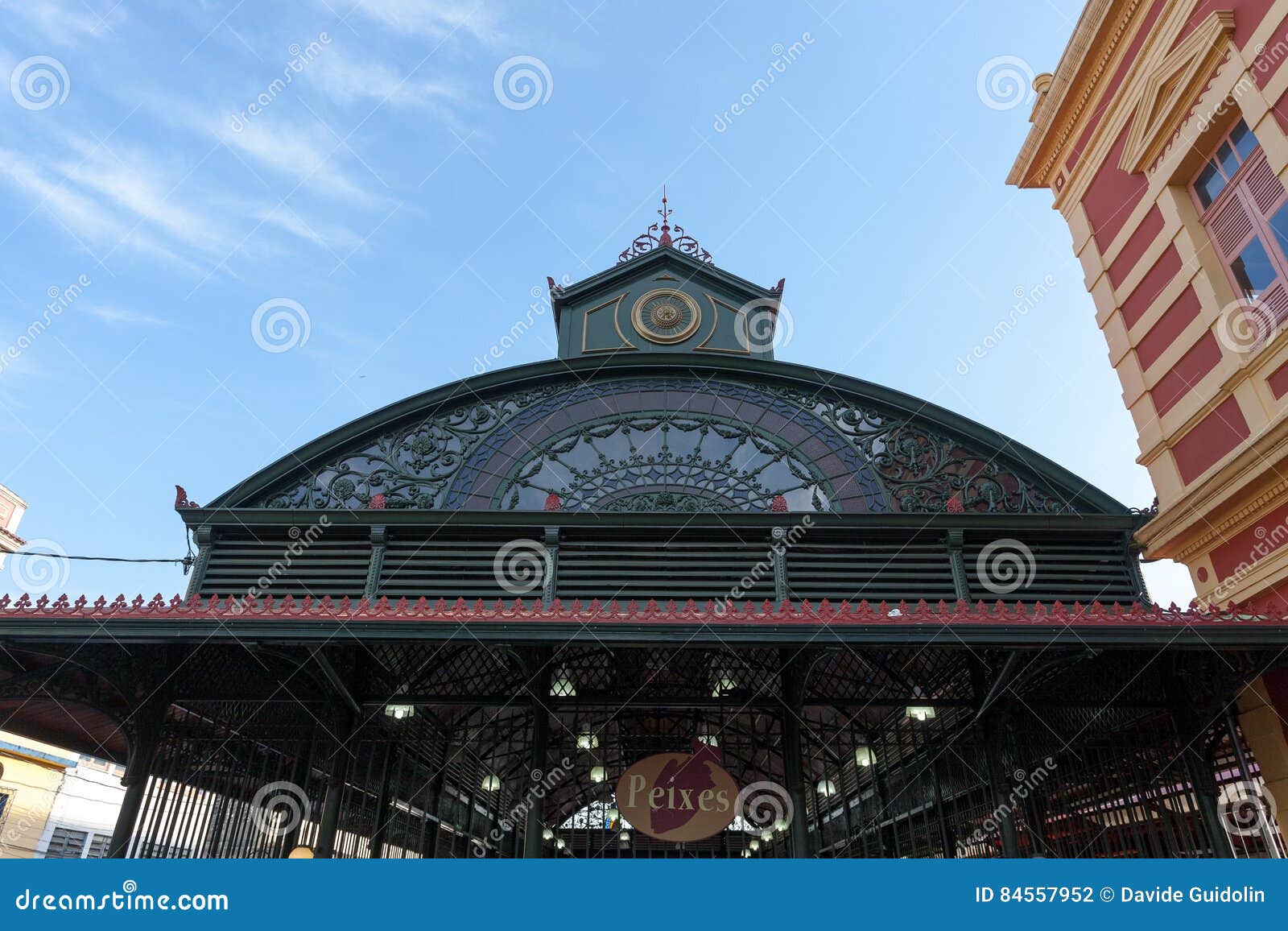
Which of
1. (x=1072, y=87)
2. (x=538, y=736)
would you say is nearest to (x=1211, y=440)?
(x=1072, y=87)

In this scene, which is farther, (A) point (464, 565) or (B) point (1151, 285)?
(B) point (1151, 285)


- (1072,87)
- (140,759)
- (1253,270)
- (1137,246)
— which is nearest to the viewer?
(140,759)

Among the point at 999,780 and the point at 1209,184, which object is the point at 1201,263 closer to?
the point at 1209,184

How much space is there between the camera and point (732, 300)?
15344mm

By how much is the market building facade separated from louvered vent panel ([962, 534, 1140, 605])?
0.04 m

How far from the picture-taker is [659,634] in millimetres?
8031

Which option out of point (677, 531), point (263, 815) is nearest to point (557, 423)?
point (677, 531)

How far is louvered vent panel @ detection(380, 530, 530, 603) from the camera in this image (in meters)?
11.3

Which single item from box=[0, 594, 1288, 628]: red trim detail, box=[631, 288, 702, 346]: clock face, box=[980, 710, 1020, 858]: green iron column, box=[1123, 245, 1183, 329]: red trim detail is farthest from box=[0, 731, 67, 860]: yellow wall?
box=[1123, 245, 1183, 329]: red trim detail

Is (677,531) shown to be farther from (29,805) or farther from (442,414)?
(29,805)

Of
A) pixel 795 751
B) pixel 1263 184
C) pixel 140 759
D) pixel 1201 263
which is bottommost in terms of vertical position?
pixel 140 759

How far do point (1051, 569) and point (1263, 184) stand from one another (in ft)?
18.3

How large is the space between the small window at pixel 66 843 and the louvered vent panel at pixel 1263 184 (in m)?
34.1

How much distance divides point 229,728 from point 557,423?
20.7 feet
